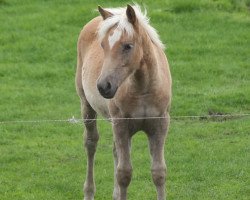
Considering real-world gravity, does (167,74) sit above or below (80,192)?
above

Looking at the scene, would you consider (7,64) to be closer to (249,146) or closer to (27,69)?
(27,69)

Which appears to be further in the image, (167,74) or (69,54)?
(69,54)

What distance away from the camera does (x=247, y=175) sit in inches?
333

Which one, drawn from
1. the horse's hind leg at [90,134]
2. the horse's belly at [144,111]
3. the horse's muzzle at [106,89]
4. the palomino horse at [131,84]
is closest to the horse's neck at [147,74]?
the palomino horse at [131,84]

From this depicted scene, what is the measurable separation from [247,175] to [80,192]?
73.8 inches

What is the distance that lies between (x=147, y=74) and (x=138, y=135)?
357cm

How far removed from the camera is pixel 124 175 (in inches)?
273

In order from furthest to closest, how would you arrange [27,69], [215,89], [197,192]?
[27,69]
[215,89]
[197,192]

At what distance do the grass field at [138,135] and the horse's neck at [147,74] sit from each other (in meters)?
1.71

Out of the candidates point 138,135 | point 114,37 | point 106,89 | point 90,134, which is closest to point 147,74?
point 114,37

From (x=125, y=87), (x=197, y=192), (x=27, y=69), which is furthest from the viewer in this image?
(x=27, y=69)

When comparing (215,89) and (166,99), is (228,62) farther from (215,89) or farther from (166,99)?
(166,99)

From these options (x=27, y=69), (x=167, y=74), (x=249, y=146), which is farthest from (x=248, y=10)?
(x=167, y=74)

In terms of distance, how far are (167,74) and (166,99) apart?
1.11 feet
